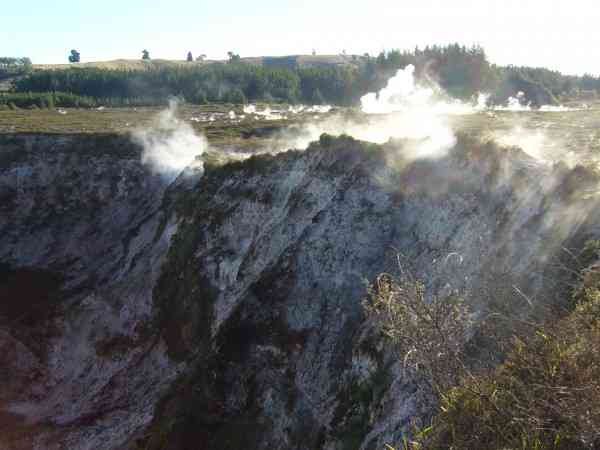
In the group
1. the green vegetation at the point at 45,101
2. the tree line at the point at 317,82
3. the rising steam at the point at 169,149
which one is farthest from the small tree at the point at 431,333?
the green vegetation at the point at 45,101

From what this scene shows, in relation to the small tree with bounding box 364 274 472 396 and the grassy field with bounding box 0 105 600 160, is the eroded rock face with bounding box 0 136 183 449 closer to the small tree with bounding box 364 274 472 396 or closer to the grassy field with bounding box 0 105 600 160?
the grassy field with bounding box 0 105 600 160

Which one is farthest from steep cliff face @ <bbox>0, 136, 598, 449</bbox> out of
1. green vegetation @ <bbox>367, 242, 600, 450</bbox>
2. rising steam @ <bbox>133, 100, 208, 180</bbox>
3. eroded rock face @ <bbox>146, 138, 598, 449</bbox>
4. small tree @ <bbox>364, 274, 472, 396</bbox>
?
rising steam @ <bbox>133, 100, 208, 180</bbox>

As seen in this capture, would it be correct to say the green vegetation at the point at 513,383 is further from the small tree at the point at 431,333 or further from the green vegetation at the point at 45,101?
the green vegetation at the point at 45,101

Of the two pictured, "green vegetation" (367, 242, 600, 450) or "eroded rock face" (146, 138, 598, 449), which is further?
"eroded rock face" (146, 138, 598, 449)

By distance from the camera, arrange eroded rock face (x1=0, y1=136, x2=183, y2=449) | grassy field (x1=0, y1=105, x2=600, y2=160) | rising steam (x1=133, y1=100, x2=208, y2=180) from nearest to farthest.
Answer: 1. eroded rock face (x1=0, y1=136, x2=183, y2=449)
2. grassy field (x1=0, y1=105, x2=600, y2=160)
3. rising steam (x1=133, y1=100, x2=208, y2=180)

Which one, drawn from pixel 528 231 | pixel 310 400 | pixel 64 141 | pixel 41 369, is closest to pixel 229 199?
pixel 41 369

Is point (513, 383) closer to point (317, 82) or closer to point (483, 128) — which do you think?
point (483, 128)
